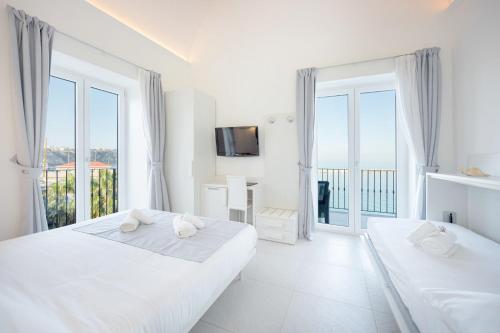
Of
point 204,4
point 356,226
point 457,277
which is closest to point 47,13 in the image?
point 204,4

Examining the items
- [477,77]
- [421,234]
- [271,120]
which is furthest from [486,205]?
[271,120]

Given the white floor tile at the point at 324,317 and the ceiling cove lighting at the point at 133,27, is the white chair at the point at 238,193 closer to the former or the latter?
the white floor tile at the point at 324,317

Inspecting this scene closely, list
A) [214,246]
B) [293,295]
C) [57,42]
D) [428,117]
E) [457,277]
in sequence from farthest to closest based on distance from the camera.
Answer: [428,117]
[57,42]
[293,295]
[214,246]
[457,277]

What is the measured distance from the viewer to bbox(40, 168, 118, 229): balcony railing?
2.55m

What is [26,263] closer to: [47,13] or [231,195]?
[231,195]

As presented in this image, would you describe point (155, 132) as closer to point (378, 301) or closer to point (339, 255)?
point (339, 255)

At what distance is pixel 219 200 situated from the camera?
334cm

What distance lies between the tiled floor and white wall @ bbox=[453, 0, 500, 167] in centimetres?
177

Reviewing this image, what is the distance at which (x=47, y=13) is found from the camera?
2.12m

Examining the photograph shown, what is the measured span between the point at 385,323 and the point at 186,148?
317cm

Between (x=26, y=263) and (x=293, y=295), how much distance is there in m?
1.94

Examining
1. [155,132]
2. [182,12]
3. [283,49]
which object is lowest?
[155,132]

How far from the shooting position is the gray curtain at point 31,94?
1917 mm

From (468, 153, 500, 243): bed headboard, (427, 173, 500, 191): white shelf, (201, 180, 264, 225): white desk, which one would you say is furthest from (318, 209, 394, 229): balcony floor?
(427, 173, 500, 191): white shelf
